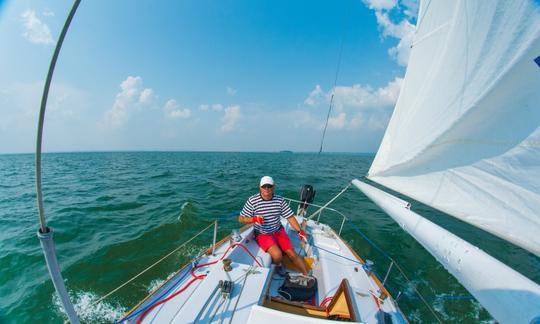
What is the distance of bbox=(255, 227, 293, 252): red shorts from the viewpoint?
123 inches

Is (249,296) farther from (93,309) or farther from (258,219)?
(93,309)

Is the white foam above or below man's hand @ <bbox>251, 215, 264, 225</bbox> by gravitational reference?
below

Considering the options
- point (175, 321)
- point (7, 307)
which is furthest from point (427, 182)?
point (7, 307)

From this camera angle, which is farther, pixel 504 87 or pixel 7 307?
pixel 7 307

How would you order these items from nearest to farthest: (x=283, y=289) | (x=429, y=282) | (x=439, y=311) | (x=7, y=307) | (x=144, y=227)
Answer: (x=283, y=289) < (x=7, y=307) < (x=439, y=311) < (x=429, y=282) < (x=144, y=227)

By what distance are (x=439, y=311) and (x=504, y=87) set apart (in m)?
3.73

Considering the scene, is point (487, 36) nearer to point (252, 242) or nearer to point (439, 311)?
point (252, 242)

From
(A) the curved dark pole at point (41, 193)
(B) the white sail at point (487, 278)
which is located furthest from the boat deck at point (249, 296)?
(A) the curved dark pole at point (41, 193)

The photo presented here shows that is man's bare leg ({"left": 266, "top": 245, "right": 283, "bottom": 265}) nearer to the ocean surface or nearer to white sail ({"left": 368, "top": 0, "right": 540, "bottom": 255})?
the ocean surface

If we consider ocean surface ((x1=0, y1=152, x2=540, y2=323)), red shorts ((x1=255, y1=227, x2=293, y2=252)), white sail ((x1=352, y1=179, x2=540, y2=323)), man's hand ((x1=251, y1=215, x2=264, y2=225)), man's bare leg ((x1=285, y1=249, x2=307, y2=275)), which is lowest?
ocean surface ((x1=0, y1=152, x2=540, y2=323))

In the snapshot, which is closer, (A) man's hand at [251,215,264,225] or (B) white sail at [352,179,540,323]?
(B) white sail at [352,179,540,323]

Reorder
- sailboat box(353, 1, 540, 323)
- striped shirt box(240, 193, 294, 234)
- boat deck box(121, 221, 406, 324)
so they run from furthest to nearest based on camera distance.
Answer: striped shirt box(240, 193, 294, 234) → boat deck box(121, 221, 406, 324) → sailboat box(353, 1, 540, 323)

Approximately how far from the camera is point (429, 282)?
13.3ft

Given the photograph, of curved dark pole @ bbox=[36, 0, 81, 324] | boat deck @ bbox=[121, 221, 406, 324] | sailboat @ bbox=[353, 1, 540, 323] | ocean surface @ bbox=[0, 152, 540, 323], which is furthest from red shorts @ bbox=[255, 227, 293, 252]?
curved dark pole @ bbox=[36, 0, 81, 324]
